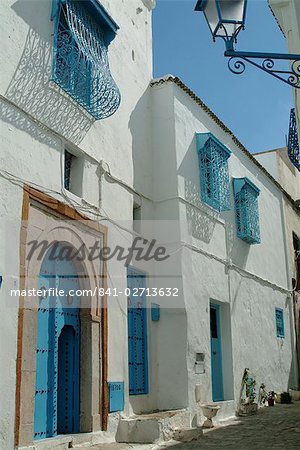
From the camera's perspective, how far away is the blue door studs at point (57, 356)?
6.74 meters

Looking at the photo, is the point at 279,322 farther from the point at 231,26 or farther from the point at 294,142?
the point at 231,26

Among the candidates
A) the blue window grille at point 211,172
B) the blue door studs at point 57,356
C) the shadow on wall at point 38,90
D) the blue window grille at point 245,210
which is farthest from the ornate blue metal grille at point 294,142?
the blue door studs at point 57,356

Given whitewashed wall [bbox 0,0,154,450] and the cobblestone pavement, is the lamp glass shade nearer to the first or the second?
whitewashed wall [bbox 0,0,154,450]

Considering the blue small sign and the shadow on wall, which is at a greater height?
the shadow on wall

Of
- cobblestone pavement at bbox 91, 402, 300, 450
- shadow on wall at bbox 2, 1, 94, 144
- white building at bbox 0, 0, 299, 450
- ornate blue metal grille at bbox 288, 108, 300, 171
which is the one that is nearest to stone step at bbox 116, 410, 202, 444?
white building at bbox 0, 0, 299, 450

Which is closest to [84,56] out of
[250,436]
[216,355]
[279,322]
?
[250,436]

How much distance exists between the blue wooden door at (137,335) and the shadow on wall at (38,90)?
263cm

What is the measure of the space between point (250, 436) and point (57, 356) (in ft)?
10.7

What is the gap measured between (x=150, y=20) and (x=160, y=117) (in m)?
2.33

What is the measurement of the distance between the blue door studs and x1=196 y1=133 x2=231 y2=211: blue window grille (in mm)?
4142

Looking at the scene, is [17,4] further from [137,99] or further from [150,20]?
[150,20]

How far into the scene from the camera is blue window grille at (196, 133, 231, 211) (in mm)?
11016

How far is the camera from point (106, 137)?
880 centimetres

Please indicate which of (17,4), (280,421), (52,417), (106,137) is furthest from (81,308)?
(280,421)
